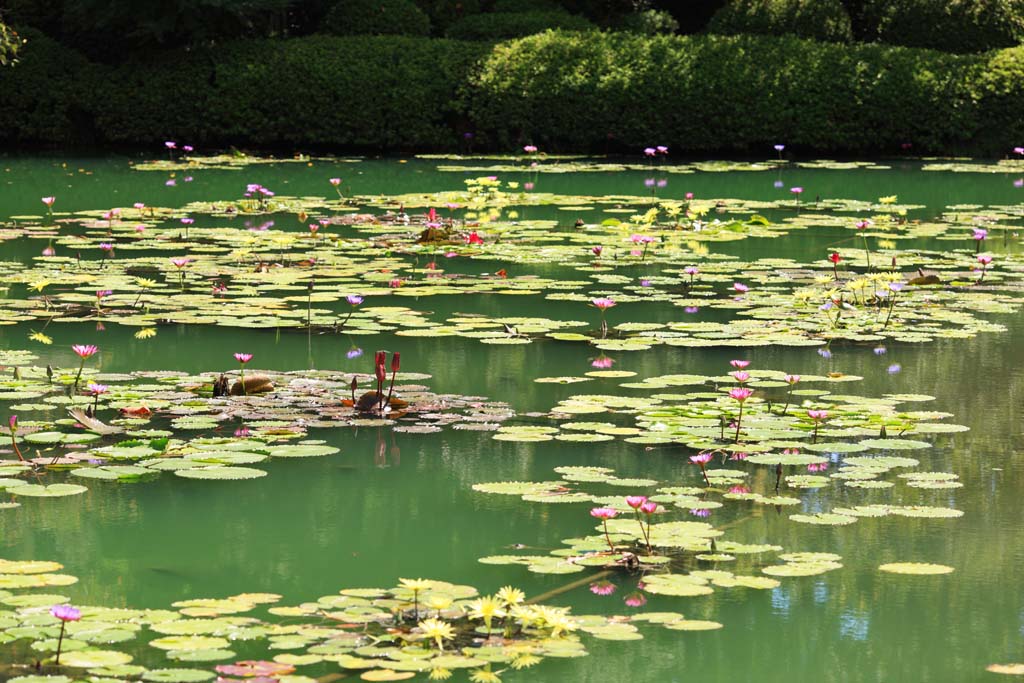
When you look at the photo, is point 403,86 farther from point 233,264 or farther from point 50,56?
point 233,264

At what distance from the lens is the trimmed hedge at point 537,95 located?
16.8 meters

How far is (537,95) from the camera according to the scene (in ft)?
56.3

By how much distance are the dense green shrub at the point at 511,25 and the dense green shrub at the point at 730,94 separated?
6.32ft

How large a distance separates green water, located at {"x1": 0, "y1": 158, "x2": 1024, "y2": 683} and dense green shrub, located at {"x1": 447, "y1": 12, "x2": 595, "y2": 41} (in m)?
13.8

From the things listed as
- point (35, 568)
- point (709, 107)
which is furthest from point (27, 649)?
point (709, 107)

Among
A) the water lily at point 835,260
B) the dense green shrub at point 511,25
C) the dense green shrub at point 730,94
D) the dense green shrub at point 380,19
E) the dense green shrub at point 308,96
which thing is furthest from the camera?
the dense green shrub at point 380,19

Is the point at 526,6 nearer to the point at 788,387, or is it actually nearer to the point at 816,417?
the point at 788,387

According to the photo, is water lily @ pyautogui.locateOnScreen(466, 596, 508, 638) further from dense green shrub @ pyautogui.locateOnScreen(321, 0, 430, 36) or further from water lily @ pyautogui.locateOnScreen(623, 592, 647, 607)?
dense green shrub @ pyautogui.locateOnScreen(321, 0, 430, 36)

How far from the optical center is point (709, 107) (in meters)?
16.8

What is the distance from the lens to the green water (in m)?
3.08

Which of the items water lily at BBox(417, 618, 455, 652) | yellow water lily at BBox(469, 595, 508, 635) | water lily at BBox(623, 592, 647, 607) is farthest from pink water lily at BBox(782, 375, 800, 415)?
water lily at BBox(417, 618, 455, 652)

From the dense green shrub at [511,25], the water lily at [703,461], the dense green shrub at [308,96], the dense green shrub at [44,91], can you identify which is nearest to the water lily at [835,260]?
the water lily at [703,461]

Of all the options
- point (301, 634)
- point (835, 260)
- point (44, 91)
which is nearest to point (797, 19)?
point (44, 91)

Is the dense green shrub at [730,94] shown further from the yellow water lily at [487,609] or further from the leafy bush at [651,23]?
the yellow water lily at [487,609]
